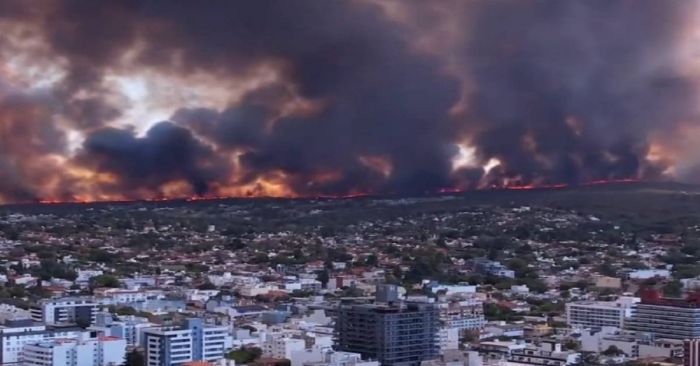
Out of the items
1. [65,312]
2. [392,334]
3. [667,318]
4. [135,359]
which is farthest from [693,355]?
[65,312]

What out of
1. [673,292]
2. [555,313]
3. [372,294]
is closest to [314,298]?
[372,294]

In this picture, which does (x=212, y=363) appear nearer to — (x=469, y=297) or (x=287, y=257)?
(x=469, y=297)

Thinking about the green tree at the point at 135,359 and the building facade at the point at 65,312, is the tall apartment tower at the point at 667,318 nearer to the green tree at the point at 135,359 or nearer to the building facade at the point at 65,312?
the green tree at the point at 135,359

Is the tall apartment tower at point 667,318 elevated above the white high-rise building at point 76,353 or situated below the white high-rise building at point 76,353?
above

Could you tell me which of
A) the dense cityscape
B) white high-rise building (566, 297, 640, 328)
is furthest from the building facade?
white high-rise building (566, 297, 640, 328)

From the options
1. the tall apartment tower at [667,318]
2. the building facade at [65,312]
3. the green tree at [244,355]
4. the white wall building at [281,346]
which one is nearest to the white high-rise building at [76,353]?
the green tree at [244,355]
